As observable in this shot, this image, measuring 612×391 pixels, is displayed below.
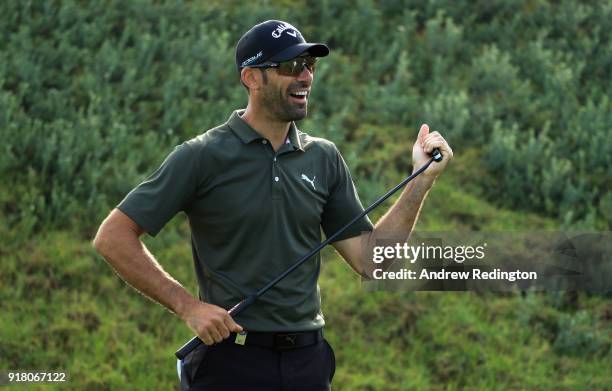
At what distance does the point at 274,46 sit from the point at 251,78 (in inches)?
7.3

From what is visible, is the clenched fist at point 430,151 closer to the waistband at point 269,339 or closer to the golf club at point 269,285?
the golf club at point 269,285

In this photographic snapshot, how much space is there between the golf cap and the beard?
0.14 metres

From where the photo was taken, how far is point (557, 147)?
12.8 meters

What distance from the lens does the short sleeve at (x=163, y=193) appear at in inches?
188

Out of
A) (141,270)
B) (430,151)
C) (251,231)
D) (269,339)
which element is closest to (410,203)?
(430,151)

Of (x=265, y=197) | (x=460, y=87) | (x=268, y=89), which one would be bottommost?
(x=460, y=87)

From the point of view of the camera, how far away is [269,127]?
5062mm

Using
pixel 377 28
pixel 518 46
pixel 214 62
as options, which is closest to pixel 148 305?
pixel 214 62

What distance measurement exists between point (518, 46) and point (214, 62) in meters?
4.53

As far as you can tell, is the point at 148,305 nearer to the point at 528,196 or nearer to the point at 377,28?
the point at 528,196

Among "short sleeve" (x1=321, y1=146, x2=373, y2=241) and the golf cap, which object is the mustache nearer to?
the golf cap

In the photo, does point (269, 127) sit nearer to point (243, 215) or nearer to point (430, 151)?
point (243, 215)

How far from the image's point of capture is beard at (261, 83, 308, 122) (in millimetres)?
5023

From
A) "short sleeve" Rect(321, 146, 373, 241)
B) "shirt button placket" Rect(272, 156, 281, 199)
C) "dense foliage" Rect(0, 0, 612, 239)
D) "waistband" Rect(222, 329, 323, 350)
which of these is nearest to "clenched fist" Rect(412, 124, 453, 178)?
"short sleeve" Rect(321, 146, 373, 241)
